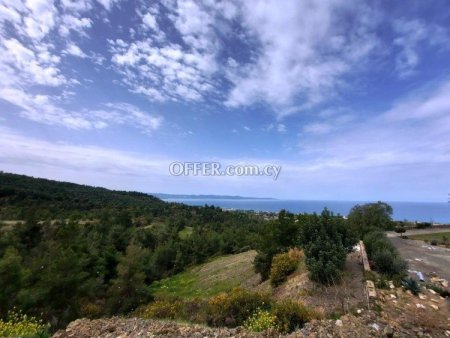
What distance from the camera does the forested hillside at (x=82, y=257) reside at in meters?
15.5

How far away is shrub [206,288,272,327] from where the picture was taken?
24.2 ft

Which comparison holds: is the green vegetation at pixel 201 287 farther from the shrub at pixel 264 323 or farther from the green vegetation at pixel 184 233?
the green vegetation at pixel 184 233

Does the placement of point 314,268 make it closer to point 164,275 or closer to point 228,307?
point 228,307

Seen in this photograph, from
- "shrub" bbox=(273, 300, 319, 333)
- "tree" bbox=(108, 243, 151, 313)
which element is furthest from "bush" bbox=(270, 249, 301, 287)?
"tree" bbox=(108, 243, 151, 313)

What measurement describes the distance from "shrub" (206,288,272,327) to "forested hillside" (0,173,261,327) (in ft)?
29.1

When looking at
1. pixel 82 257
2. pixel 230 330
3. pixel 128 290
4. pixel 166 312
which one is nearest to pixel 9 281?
pixel 128 290

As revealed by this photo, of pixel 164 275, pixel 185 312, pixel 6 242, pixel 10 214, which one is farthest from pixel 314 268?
pixel 10 214

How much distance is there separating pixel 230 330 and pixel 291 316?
156cm

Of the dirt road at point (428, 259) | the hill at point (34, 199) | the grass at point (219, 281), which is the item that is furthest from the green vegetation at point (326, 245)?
the hill at point (34, 199)

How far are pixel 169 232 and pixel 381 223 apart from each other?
43.7 meters

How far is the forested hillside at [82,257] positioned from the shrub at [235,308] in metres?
8.86

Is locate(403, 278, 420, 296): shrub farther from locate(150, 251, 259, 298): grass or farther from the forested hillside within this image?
the forested hillside

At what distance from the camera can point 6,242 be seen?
1129 inches

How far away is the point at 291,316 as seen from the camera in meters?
6.39
